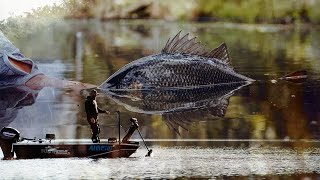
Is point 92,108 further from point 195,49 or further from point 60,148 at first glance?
point 195,49

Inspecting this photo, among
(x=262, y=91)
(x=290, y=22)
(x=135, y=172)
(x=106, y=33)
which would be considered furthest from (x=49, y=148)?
(x=290, y=22)

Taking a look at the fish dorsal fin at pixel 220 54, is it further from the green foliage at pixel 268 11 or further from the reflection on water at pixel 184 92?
the green foliage at pixel 268 11

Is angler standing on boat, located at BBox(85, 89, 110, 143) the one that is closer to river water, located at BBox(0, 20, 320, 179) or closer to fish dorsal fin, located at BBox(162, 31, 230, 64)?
river water, located at BBox(0, 20, 320, 179)

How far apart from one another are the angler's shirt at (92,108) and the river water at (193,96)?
0.13m

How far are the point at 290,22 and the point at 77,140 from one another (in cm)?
213

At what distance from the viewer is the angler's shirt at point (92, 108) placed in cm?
665

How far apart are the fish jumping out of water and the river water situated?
0.06 m

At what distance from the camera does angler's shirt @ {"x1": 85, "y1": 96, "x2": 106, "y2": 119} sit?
6.65 m

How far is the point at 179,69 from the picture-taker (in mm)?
7004

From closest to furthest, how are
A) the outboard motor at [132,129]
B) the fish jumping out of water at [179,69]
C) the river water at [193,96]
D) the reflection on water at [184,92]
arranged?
the outboard motor at [132,129] → the river water at [193,96] → the reflection on water at [184,92] → the fish jumping out of water at [179,69]

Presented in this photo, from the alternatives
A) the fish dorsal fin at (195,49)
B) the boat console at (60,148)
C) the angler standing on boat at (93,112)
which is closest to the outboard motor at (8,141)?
the boat console at (60,148)

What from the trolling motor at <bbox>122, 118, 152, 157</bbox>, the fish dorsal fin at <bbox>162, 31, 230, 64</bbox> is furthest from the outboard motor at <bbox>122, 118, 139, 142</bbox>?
the fish dorsal fin at <bbox>162, 31, 230, 64</bbox>

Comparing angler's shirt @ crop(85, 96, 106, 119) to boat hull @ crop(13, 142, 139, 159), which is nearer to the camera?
boat hull @ crop(13, 142, 139, 159)

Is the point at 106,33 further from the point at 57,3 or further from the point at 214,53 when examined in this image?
the point at 214,53
